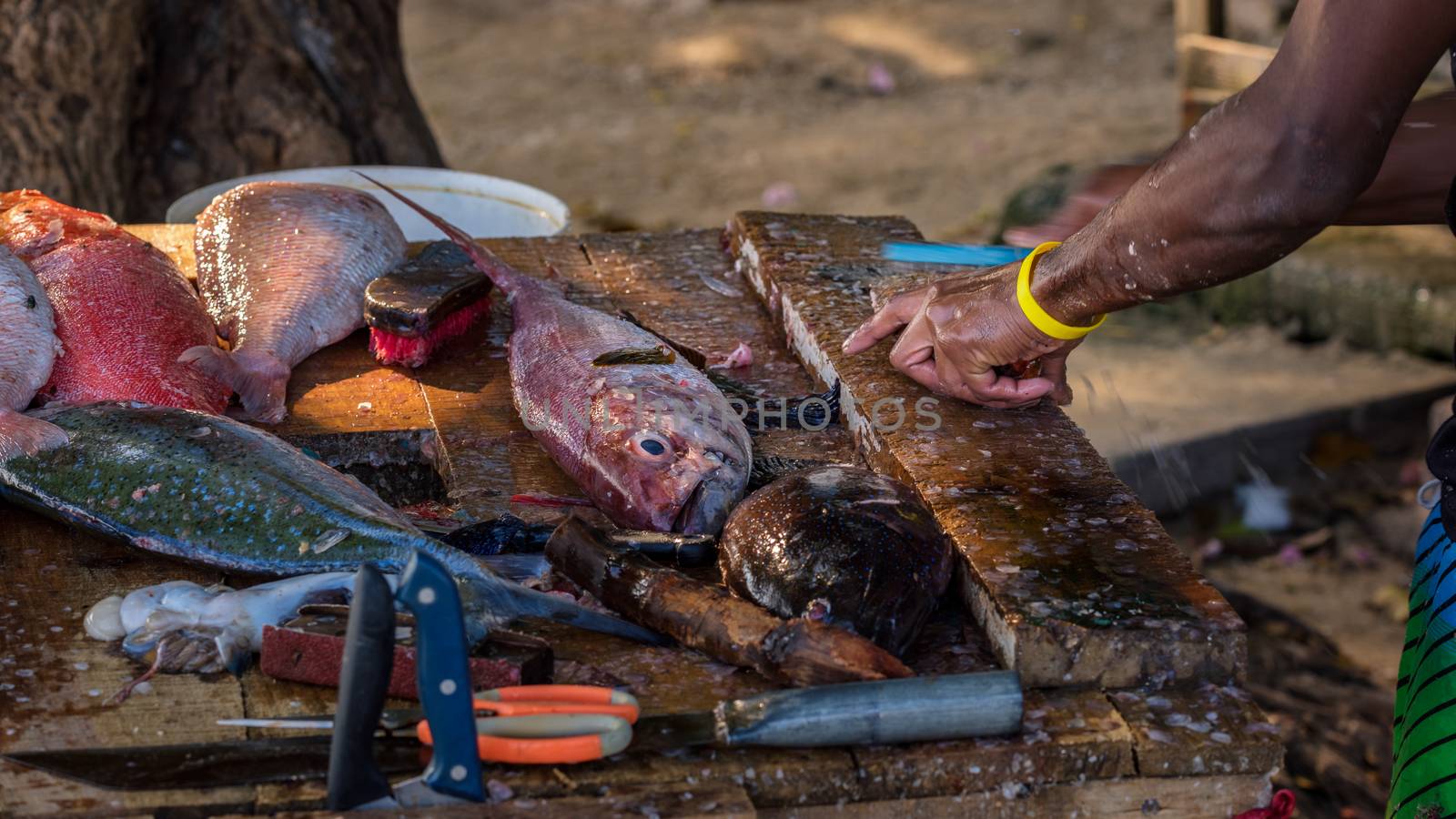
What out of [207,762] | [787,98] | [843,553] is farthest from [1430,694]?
[787,98]

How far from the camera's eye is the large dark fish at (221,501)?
Result: 217cm

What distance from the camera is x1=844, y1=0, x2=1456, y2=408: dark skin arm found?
77.7 inches

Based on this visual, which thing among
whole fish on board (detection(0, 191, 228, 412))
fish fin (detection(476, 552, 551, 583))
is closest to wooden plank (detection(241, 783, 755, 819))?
fish fin (detection(476, 552, 551, 583))

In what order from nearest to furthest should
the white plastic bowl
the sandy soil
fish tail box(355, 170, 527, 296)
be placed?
fish tail box(355, 170, 527, 296), the white plastic bowl, the sandy soil

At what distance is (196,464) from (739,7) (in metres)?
11.0

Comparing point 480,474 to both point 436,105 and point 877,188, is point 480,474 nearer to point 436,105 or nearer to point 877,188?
point 877,188

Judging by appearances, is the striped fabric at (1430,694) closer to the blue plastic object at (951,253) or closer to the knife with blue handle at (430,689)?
the blue plastic object at (951,253)

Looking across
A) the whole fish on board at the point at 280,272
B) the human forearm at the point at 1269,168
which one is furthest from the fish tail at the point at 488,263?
the human forearm at the point at 1269,168

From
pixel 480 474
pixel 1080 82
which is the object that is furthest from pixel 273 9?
pixel 1080 82

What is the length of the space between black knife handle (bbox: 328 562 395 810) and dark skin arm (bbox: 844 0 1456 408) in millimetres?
1322

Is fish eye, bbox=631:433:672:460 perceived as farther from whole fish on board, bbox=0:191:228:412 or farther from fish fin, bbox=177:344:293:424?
whole fish on board, bbox=0:191:228:412

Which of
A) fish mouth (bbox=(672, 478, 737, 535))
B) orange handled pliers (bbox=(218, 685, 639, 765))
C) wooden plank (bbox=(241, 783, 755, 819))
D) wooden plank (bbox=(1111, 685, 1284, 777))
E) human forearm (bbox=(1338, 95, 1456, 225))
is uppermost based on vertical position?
human forearm (bbox=(1338, 95, 1456, 225))

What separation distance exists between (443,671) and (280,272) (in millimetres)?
1614

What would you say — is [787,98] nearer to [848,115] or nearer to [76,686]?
[848,115]
